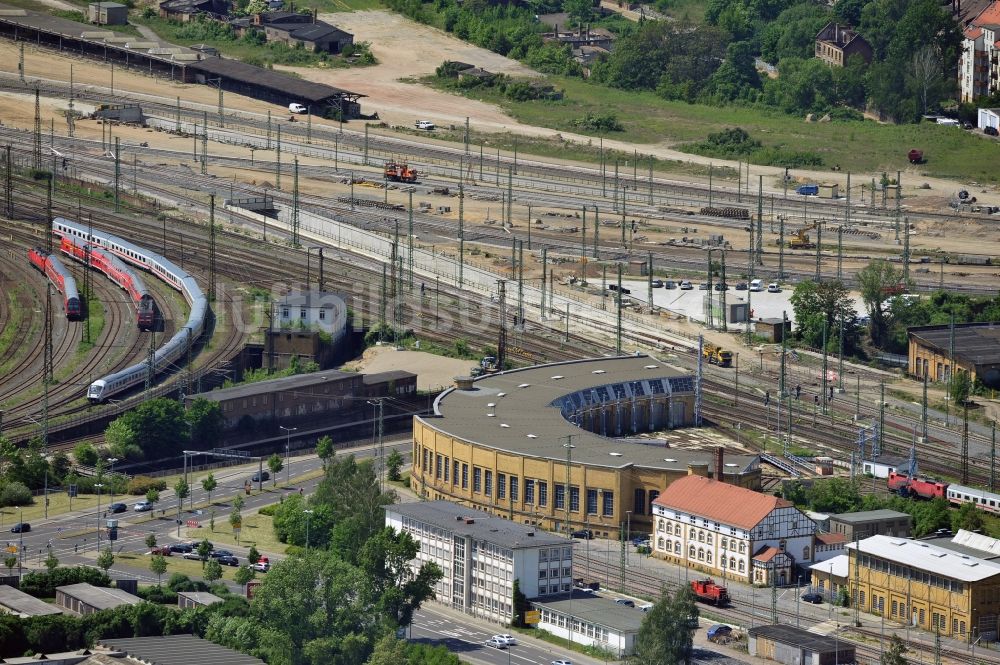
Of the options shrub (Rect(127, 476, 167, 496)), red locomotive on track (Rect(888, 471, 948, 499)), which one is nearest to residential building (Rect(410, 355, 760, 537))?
red locomotive on track (Rect(888, 471, 948, 499))

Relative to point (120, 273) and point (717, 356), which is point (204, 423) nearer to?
point (717, 356)

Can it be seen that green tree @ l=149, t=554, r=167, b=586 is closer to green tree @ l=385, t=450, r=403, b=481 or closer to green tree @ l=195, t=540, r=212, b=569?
green tree @ l=195, t=540, r=212, b=569

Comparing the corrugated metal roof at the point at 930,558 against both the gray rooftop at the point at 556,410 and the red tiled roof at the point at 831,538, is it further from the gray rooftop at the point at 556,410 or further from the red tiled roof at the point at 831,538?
the gray rooftop at the point at 556,410

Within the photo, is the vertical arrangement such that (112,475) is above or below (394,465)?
below

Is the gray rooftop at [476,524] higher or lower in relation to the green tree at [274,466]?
higher

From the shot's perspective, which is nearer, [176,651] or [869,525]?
[176,651]

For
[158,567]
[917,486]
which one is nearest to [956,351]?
[917,486]

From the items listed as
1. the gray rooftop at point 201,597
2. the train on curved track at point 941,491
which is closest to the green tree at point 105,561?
the gray rooftop at point 201,597
